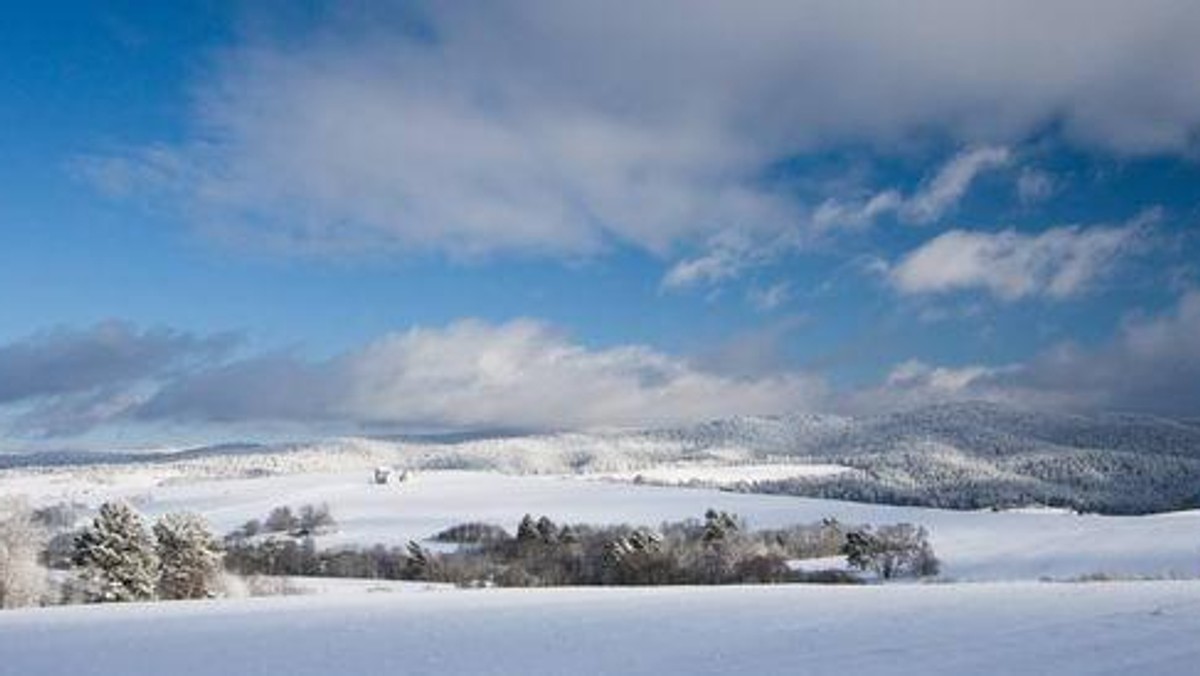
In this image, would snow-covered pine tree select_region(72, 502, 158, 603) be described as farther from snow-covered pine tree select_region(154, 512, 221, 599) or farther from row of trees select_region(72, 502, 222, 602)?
snow-covered pine tree select_region(154, 512, 221, 599)

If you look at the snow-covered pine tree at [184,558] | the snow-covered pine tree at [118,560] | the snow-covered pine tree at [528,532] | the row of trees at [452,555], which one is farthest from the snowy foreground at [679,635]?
the snow-covered pine tree at [528,532]

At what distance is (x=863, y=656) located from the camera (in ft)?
77.2

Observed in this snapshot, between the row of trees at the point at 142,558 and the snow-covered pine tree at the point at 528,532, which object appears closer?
the row of trees at the point at 142,558

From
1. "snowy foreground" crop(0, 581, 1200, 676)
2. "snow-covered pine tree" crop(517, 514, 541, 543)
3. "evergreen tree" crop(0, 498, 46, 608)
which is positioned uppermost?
"snow-covered pine tree" crop(517, 514, 541, 543)

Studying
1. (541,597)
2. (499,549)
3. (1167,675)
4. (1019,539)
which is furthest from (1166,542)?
(1167,675)

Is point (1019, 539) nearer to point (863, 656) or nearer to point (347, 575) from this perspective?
point (347, 575)

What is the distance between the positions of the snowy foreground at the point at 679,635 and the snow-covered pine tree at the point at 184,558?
3048 centimetres

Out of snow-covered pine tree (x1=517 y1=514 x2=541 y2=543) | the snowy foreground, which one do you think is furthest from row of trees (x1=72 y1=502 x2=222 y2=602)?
snow-covered pine tree (x1=517 y1=514 x2=541 y2=543)

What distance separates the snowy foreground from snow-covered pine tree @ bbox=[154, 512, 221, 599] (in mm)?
30479

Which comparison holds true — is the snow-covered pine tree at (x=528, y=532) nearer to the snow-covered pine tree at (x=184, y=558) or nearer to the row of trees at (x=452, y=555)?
the row of trees at (x=452, y=555)

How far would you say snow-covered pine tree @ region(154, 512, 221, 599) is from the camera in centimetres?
7562

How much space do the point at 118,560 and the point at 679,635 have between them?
169ft

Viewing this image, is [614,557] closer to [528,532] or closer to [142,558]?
[528,532]

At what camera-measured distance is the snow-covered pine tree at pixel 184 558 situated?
7562 cm
